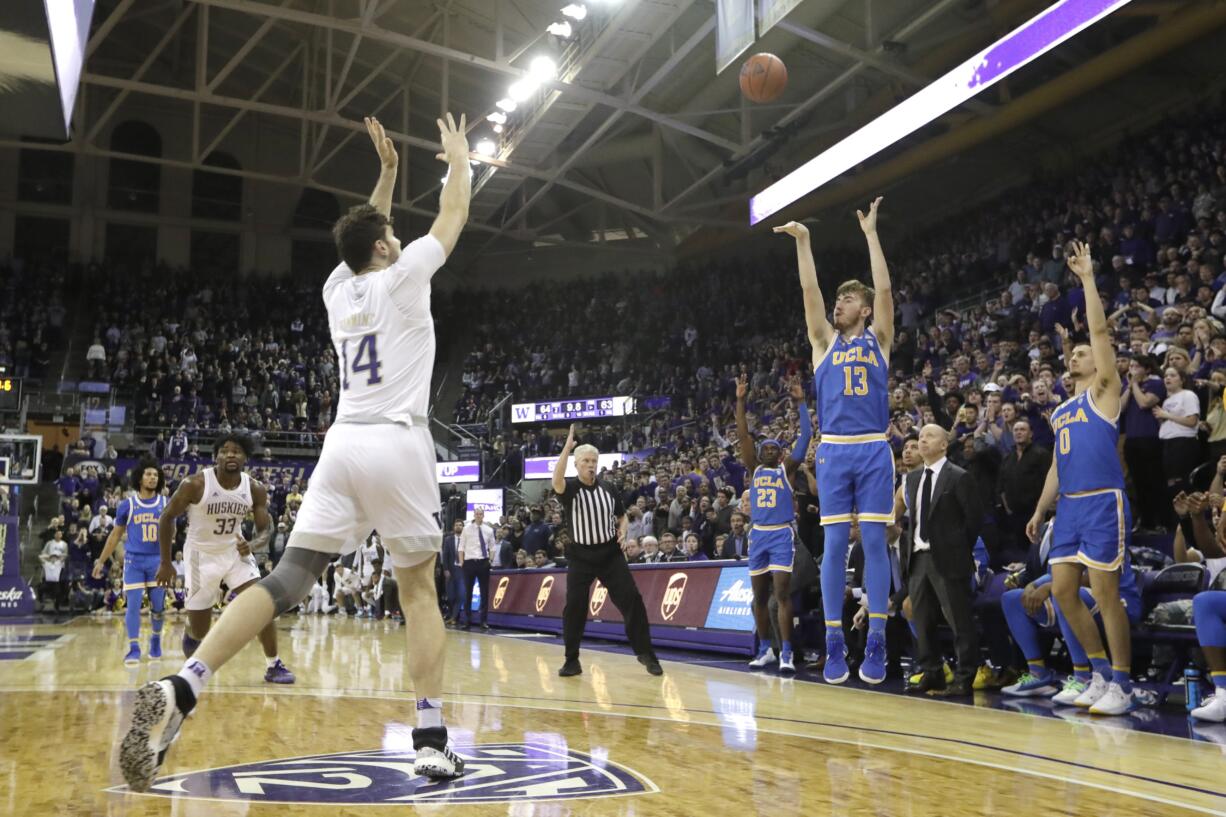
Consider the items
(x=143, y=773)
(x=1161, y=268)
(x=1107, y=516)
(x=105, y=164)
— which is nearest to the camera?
(x=143, y=773)

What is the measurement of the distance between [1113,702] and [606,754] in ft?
10.1

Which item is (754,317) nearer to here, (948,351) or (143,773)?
(948,351)

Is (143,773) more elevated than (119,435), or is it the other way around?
(119,435)

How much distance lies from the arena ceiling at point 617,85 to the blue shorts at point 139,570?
463 inches

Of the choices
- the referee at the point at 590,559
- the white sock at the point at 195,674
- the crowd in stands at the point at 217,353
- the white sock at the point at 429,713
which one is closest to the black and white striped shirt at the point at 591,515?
the referee at the point at 590,559

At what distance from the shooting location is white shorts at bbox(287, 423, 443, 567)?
3705mm

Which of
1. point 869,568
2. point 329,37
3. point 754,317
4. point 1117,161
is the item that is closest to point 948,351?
point 1117,161

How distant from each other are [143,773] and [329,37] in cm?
2148

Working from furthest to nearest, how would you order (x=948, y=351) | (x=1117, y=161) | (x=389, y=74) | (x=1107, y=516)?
(x=389, y=74) < (x=1117, y=161) < (x=948, y=351) < (x=1107, y=516)

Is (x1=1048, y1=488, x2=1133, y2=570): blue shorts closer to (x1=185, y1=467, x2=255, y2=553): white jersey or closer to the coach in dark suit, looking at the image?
the coach in dark suit

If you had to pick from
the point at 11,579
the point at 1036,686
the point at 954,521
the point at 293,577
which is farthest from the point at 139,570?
the point at 11,579

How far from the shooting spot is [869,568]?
5672 mm

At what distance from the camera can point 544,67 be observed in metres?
20.0

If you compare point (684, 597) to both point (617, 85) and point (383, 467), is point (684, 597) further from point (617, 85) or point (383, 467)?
point (617, 85)
